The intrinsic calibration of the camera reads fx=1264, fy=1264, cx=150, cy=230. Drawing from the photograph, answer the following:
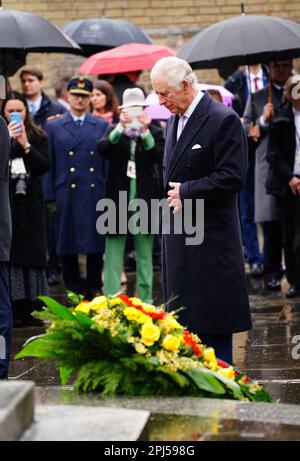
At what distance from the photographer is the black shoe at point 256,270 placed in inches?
523

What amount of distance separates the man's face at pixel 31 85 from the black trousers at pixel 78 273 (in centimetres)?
217

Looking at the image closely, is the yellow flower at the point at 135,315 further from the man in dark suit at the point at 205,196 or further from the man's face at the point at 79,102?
the man's face at the point at 79,102

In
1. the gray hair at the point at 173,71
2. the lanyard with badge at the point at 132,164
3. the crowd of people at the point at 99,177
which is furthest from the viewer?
the lanyard with badge at the point at 132,164

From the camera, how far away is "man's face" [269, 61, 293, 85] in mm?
12453

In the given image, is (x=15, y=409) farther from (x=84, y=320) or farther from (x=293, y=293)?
(x=293, y=293)

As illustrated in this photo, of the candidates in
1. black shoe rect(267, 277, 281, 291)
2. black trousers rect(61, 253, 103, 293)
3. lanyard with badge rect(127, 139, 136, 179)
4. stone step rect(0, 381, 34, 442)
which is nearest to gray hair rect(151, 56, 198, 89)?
stone step rect(0, 381, 34, 442)

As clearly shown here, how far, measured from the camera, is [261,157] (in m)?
12.7

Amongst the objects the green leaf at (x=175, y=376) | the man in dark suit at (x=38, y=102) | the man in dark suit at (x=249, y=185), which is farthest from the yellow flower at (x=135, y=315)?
the man in dark suit at (x=38, y=102)

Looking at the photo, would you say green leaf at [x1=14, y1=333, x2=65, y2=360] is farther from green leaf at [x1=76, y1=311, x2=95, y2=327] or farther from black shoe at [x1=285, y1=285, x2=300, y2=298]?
black shoe at [x1=285, y1=285, x2=300, y2=298]

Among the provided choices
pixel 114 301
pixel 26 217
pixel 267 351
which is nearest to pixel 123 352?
pixel 114 301

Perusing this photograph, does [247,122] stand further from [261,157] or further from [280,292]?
[280,292]

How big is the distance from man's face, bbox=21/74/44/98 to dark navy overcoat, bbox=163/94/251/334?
614cm

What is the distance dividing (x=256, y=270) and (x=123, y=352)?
315 inches
